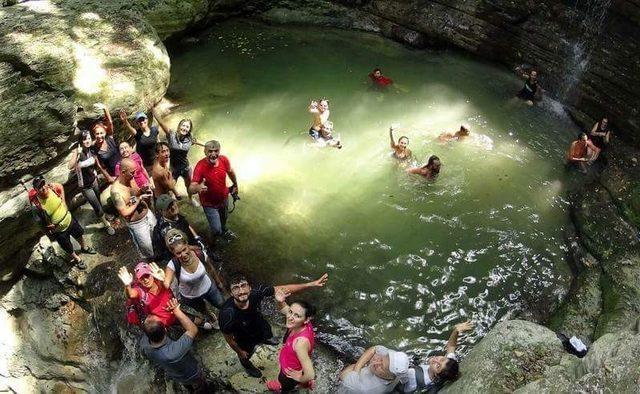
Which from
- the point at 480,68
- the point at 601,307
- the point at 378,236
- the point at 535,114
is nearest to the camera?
the point at 601,307

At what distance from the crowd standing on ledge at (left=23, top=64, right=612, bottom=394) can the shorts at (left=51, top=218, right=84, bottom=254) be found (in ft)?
0.07

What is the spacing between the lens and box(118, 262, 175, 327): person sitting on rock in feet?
16.2

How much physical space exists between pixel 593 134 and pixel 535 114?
1738 millimetres

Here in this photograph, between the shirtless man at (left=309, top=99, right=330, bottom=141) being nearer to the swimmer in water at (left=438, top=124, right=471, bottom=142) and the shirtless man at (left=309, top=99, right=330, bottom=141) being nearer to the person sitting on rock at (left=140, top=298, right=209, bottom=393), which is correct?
the swimmer in water at (left=438, top=124, right=471, bottom=142)

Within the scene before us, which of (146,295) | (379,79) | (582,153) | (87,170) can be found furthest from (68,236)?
(582,153)

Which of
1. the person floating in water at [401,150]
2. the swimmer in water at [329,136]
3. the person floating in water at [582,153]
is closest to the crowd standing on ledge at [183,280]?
the person floating in water at [401,150]

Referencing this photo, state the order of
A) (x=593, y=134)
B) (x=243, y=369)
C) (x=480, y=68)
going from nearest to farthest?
(x=243, y=369) → (x=593, y=134) → (x=480, y=68)

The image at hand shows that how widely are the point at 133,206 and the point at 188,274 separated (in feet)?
4.69

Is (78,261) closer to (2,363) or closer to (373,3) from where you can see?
(2,363)

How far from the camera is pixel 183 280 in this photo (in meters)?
5.33

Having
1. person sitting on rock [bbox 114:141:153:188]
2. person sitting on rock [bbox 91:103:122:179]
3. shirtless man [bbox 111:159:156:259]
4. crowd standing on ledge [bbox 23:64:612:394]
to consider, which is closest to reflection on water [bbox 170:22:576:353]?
crowd standing on ledge [bbox 23:64:612:394]

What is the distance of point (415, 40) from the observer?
13180 millimetres

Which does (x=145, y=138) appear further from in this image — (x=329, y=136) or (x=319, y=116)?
(x=329, y=136)

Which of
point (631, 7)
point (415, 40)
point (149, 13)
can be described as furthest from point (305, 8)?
point (631, 7)
